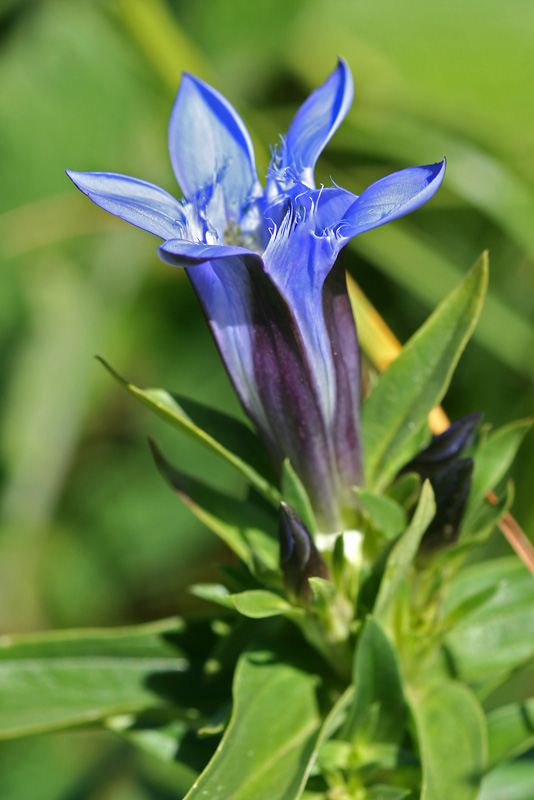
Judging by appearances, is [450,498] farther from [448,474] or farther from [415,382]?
[415,382]

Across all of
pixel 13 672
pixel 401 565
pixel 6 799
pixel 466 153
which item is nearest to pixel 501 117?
pixel 466 153

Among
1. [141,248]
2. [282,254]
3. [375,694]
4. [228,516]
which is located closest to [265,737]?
[375,694]

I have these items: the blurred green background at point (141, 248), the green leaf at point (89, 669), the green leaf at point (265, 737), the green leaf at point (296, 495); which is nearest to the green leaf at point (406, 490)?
the green leaf at point (296, 495)

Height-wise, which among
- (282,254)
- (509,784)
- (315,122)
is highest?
(315,122)

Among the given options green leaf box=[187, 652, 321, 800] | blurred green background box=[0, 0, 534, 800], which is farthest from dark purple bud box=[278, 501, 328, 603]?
blurred green background box=[0, 0, 534, 800]

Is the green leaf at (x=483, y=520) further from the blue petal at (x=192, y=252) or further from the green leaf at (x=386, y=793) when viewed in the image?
the blue petal at (x=192, y=252)

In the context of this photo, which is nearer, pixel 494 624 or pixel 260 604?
pixel 260 604
